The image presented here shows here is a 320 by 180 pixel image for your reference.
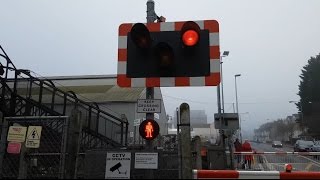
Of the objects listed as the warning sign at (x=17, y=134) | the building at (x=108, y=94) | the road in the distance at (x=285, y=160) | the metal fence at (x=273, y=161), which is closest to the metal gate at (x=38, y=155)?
the warning sign at (x=17, y=134)

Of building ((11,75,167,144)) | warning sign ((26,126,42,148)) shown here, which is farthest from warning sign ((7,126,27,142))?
building ((11,75,167,144))

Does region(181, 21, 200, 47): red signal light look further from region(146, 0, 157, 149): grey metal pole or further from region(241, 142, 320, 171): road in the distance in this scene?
region(241, 142, 320, 171): road in the distance

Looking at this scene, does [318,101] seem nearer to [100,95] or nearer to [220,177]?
[100,95]

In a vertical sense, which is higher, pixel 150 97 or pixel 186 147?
pixel 150 97

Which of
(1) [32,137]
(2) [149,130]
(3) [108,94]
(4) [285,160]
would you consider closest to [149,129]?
(2) [149,130]

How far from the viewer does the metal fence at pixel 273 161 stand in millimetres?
18062

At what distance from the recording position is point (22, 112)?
1633cm

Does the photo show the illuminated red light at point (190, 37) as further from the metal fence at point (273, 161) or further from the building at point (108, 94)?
the building at point (108, 94)

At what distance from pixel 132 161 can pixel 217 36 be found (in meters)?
2.37

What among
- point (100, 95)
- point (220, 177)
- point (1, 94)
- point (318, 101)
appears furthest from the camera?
point (318, 101)

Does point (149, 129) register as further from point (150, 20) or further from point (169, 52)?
point (150, 20)

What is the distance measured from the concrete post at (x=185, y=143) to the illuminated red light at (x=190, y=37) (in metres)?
1.43

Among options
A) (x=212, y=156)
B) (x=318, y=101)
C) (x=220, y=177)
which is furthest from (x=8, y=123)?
(x=318, y=101)

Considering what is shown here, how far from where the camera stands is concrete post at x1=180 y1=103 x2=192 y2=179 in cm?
493
